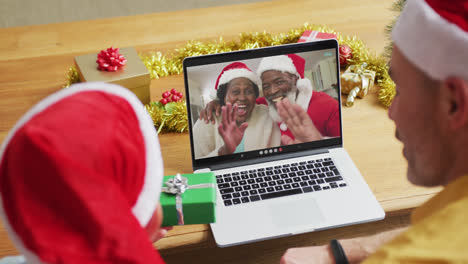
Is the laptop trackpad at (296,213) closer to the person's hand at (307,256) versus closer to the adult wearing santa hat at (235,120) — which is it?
the person's hand at (307,256)

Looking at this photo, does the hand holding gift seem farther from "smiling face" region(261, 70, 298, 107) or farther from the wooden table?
"smiling face" region(261, 70, 298, 107)

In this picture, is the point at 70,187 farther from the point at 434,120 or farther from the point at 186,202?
the point at 434,120

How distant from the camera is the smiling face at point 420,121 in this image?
0.75m

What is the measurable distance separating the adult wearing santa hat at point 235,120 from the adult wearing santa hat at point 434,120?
393mm

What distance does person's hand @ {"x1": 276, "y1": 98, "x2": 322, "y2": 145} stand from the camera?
1.19 meters

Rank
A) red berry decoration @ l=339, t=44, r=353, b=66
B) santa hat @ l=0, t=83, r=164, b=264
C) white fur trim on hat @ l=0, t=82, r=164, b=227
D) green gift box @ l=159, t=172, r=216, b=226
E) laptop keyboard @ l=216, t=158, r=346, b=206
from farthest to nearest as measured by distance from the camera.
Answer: red berry decoration @ l=339, t=44, r=353, b=66
laptop keyboard @ l=216, t=158, r=346, b=206
green gift box @ l=159, t=172, r=216, b=226
white fur trim on hat @ l=0, t=82, r=164, b=227
santa hat @ l=0, t=83, r=164, b=264

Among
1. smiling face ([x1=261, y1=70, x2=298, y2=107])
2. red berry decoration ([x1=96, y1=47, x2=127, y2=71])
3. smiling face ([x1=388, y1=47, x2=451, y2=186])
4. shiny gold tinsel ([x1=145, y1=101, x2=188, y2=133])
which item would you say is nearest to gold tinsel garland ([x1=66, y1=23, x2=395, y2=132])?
shiny gold tinsel ([x1=145, y1=101, x2=188, y2=133])

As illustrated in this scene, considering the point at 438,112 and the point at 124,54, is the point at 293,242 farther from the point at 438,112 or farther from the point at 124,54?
the point at 124,54

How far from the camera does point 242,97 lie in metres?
1.17

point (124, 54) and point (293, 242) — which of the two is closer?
point (293, 242)

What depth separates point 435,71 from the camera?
2.36 ft

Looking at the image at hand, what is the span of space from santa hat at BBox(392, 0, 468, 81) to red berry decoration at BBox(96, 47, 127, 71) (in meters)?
0.80

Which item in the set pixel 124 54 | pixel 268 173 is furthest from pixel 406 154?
pixel 124 54

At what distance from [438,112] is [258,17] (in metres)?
1.13
